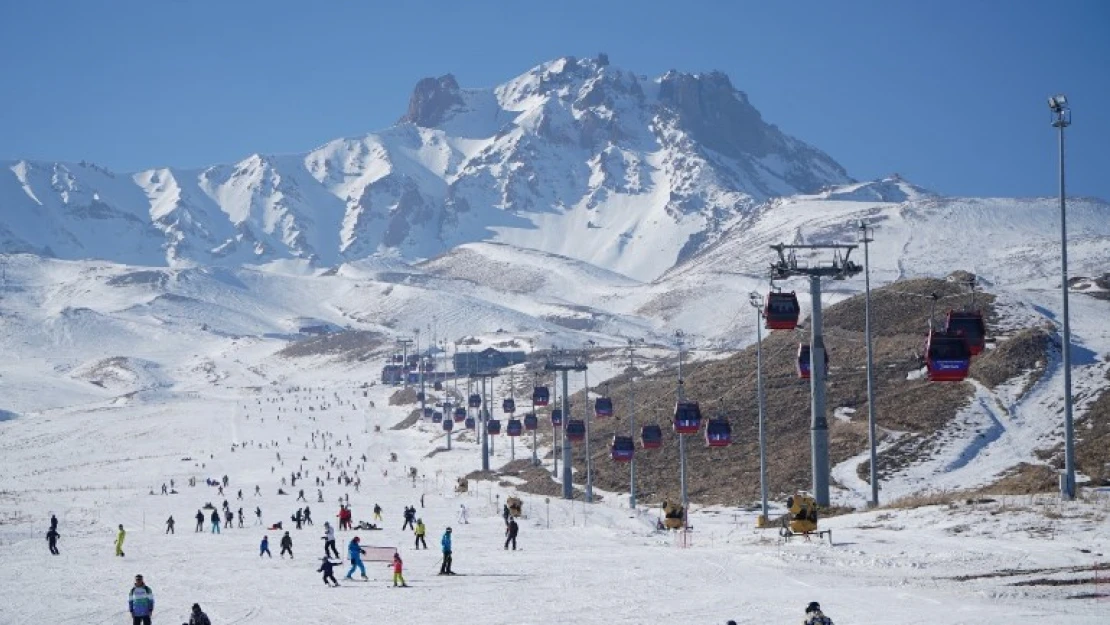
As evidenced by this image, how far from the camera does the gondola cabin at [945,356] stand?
4316 centimetres

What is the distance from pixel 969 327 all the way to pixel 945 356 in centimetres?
185

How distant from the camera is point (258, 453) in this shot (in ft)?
373

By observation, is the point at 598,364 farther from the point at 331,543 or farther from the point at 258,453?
the point at 331,543

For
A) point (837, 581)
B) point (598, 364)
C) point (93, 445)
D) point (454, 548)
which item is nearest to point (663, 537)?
point (454, 548)

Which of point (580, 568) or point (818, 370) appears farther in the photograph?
point (818, 370)

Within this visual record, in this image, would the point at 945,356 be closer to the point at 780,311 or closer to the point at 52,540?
the point at 780,311

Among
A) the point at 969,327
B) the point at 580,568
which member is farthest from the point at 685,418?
the point at 580,568

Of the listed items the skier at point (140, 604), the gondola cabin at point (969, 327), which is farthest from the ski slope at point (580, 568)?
the gondola cabin at point (969, 327)

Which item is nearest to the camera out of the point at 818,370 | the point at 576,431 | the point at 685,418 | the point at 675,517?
the point at 818,370

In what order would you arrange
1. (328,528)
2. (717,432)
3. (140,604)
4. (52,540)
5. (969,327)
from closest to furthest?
(140,604) < (328,528) < (969,327) < (52,540) < (717,432)

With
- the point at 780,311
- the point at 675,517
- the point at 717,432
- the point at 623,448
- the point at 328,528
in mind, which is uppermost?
the point at 780,311

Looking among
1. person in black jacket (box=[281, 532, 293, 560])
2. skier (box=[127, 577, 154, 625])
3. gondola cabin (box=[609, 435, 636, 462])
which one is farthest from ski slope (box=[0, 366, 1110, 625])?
gondola cabin (box=[609, 435, 636, 462])

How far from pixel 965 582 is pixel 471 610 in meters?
10.3

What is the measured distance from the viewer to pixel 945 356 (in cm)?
4316
